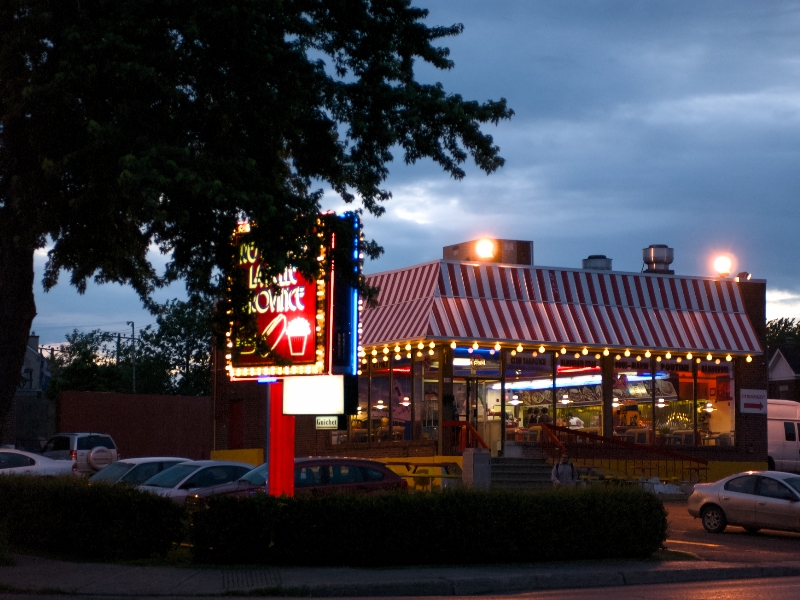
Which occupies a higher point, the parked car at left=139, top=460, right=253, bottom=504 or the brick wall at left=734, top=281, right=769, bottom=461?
the brick wall at left=734, top=281, right=769, bottom=461

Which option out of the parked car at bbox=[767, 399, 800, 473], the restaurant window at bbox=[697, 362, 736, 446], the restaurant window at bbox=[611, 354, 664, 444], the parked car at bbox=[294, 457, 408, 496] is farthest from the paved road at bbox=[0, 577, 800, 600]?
the parked car at bbox=[767, 399, 800, 473]

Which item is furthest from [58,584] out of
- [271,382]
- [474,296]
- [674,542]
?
[474,296]

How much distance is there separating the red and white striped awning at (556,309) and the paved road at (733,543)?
320 inches

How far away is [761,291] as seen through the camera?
36188mm

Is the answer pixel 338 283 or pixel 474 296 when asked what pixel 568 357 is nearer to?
pixel 474 296

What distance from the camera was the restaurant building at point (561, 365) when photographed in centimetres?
3200

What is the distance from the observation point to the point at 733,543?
21.7m

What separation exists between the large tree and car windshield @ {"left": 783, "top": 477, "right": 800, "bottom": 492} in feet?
32.7

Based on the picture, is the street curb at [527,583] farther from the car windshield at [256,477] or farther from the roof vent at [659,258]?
the roof vent at [659,258]

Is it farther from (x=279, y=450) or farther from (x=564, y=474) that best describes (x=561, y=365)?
(x=279, y=450)

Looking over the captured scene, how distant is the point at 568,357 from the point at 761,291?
7293 millimetres

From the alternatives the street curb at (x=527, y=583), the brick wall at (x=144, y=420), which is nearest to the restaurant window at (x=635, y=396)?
the street curb at (x=527, y=583)

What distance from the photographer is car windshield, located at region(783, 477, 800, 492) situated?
22561 millimetres

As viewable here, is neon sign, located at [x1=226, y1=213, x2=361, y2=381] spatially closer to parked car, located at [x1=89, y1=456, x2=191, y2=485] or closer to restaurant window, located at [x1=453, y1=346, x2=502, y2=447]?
parked car, located at [x1=89, y1=456, x2=191, y2=485]
